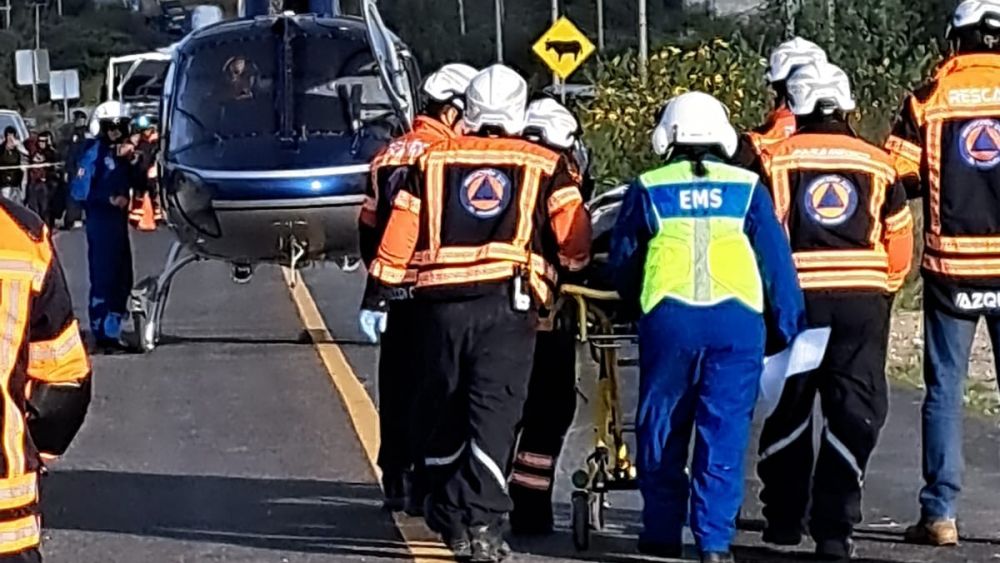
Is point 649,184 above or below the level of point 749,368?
above

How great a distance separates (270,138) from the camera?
55.0 feet

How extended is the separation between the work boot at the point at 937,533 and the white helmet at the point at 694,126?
1.73m

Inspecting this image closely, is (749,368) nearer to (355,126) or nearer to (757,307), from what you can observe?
(757,307)

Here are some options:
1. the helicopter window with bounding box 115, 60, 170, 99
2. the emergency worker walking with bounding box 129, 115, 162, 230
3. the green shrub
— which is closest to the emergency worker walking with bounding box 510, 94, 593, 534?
the emergency worker walking with bounding box 129, 115, 162, 230

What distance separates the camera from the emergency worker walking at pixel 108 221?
16.9 metres

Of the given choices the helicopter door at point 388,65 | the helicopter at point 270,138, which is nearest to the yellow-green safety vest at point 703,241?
the helicopter door at point 388,65

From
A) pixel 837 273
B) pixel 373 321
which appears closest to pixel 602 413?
pixel 373 321

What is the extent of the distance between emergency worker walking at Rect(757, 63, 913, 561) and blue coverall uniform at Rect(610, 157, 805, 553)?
0.99 feet

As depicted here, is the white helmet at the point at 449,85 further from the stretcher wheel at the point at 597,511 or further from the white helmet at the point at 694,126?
the stretcher wheel at the point at 597,511

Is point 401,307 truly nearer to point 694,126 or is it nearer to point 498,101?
Answer: point 498,101

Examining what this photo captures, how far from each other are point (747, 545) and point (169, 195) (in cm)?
901

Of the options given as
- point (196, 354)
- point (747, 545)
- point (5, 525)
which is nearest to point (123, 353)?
point (196, 354)

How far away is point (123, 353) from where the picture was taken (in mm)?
16641

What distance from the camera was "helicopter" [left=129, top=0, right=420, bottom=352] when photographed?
16.1 metres
